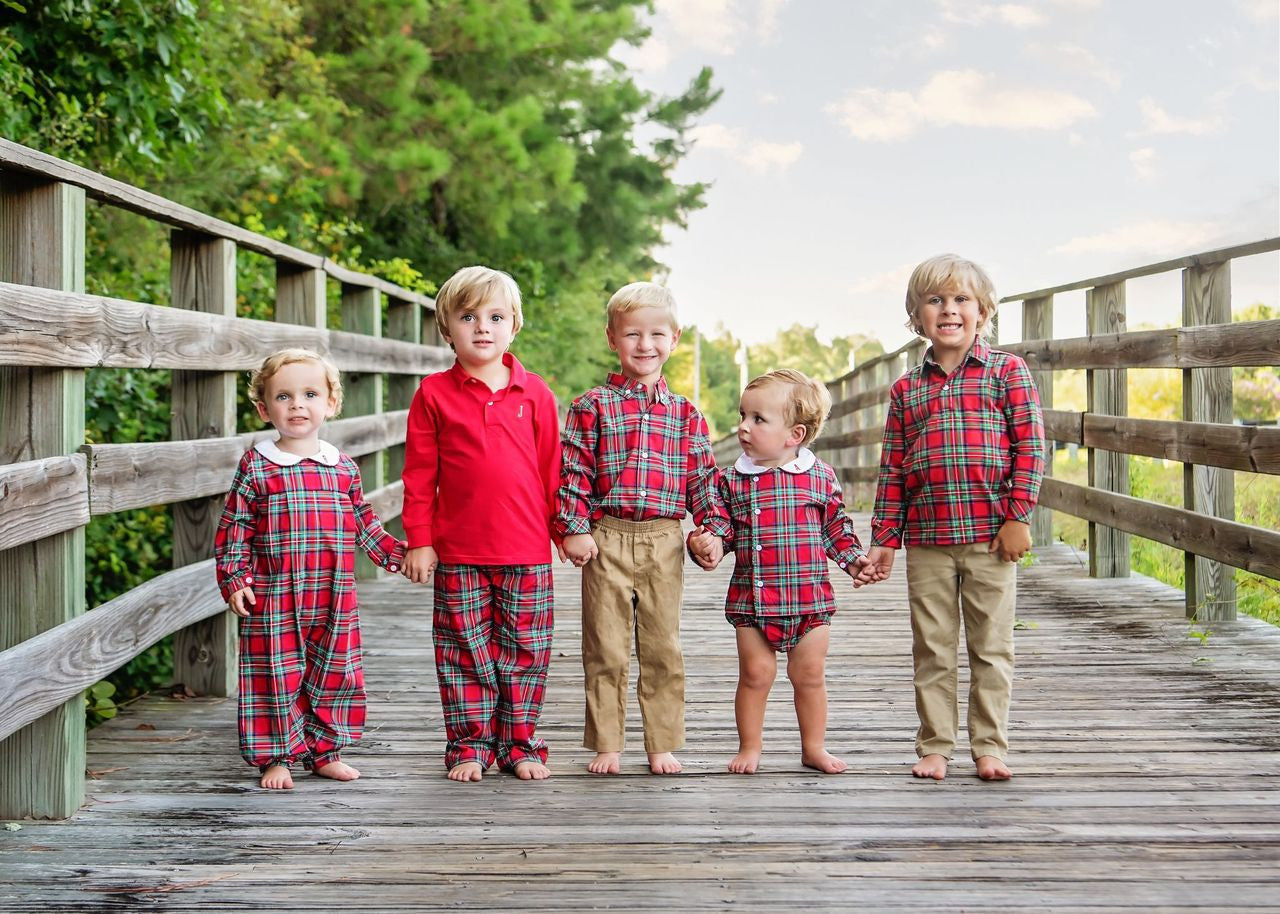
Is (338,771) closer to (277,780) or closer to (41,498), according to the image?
(277,780)

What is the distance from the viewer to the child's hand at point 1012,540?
11.0 feet

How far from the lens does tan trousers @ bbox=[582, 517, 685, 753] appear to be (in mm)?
3477

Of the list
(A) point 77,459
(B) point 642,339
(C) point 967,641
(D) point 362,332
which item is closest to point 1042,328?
(D) point 362,332

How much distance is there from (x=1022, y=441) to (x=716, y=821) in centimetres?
124

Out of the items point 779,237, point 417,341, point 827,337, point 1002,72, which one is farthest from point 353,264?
point 827,337

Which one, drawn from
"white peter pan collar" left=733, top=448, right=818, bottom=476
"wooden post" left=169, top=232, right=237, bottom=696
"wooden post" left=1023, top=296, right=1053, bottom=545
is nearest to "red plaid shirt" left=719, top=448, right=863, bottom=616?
"white peter pan collar" left=733, top=448, right=818, bottom=476

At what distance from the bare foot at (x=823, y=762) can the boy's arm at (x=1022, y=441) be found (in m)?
0.76

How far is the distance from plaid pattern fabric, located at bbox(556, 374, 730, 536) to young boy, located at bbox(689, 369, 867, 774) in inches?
4.4

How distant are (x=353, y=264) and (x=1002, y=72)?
176 ft

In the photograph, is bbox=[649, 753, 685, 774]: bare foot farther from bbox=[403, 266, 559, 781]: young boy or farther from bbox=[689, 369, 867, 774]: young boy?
bbox=[403, 266, 559, 781]: young boy

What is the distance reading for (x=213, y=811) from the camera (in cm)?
315

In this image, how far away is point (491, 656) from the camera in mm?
3537

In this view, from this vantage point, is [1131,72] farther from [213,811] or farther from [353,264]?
[213,811]

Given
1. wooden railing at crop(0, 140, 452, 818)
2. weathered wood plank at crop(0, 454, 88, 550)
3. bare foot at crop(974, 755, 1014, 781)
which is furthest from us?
bare foot at crop(974, 755, 1014, 781)
